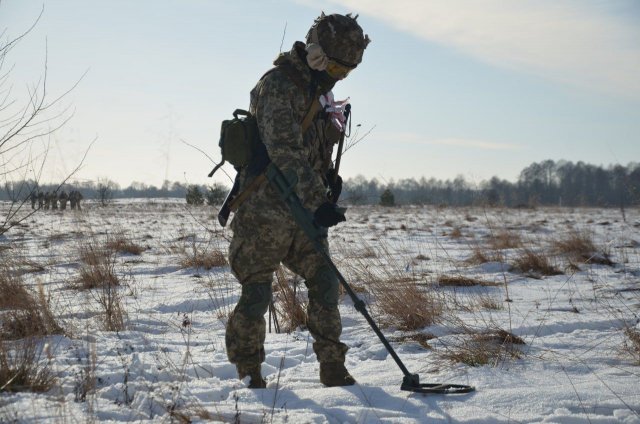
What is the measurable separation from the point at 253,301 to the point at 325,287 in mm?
360

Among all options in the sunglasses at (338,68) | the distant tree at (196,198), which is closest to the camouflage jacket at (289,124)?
the sunglasses at (338,68)

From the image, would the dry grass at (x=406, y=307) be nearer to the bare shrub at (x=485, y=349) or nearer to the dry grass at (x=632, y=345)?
the bare shrub at (x=485, y=349)

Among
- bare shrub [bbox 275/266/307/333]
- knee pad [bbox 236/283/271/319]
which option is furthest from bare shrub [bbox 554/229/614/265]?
knee pad [bbox 236/283/271/319]

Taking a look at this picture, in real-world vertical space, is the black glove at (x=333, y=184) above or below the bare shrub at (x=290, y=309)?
above

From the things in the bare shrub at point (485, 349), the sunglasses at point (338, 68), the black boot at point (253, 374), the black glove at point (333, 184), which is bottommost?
the black boot at point (253, 374)

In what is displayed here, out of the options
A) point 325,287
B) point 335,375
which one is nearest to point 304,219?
point 325,287

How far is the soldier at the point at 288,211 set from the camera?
8.20 ft

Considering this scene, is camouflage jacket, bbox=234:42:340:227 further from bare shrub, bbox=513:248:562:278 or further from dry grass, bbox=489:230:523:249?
dry grass, bbox=489:230:523:249

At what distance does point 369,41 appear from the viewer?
269cm

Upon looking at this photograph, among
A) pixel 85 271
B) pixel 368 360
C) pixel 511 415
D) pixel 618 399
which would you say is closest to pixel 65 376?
pixel 368 360

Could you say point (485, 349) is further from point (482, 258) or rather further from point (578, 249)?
point (578, 249)

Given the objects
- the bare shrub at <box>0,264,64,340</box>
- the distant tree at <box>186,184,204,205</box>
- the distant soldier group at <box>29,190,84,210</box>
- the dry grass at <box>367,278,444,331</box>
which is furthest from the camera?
the distant tree at <box>186,184,204,205</box>

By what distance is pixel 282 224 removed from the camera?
8.59ft

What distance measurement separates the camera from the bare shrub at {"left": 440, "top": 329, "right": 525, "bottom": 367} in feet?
9.08
